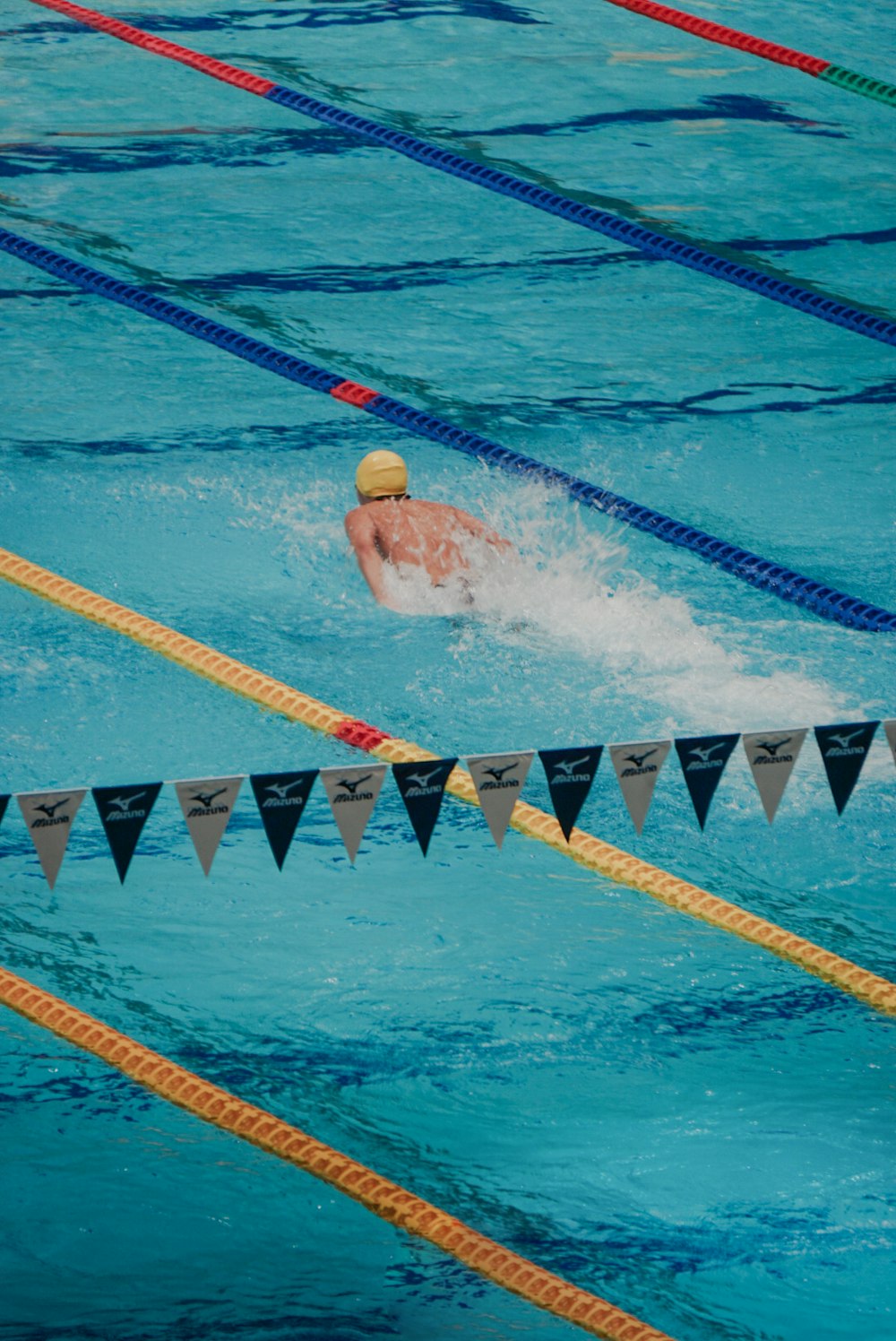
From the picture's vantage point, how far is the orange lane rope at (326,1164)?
10.1 feet

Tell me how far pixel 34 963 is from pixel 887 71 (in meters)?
7.94

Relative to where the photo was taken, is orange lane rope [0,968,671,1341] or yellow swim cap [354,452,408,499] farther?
yellow swim cap [354,452,408,499]

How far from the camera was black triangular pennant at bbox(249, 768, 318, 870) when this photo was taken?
3.02 metres

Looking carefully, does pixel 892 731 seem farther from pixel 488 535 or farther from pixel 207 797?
pixel 488 535

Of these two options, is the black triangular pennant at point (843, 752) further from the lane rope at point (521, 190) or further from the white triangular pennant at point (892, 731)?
the lane rope at point (521, 190)

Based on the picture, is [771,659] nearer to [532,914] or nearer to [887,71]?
[532,914]

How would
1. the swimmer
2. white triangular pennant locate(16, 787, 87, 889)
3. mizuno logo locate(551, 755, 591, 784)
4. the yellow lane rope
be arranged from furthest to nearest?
the swimmer < the yellow lane rope < mizuno logo locate(551, 755, 591, 784) < white triangular pennant locate(16, 787, 87, 889)

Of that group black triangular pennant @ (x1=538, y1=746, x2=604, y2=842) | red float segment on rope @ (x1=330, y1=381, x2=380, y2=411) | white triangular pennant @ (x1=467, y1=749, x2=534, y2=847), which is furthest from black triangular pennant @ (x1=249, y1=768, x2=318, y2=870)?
red float segment on rope @ (x1=330, y1=381, x2=380, y2=411)

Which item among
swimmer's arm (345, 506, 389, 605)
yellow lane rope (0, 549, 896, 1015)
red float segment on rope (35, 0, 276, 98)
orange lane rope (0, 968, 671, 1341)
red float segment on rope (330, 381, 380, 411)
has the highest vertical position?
red float segment on rope (35, 0, 276, 98)

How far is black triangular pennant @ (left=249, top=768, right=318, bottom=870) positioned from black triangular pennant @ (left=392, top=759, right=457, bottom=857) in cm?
17

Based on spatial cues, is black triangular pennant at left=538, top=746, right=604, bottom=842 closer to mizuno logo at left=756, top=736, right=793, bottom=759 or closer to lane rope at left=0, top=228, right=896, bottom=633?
mizuno logo at left=756, top=736, right=793, bottom=759

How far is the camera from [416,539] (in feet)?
18.1

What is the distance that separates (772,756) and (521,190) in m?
5.75

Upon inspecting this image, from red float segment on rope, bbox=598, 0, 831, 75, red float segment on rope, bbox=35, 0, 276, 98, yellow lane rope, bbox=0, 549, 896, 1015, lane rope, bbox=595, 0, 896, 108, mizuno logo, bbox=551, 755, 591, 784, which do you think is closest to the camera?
mizuno logo, bbox=551, 755, 591, 784
